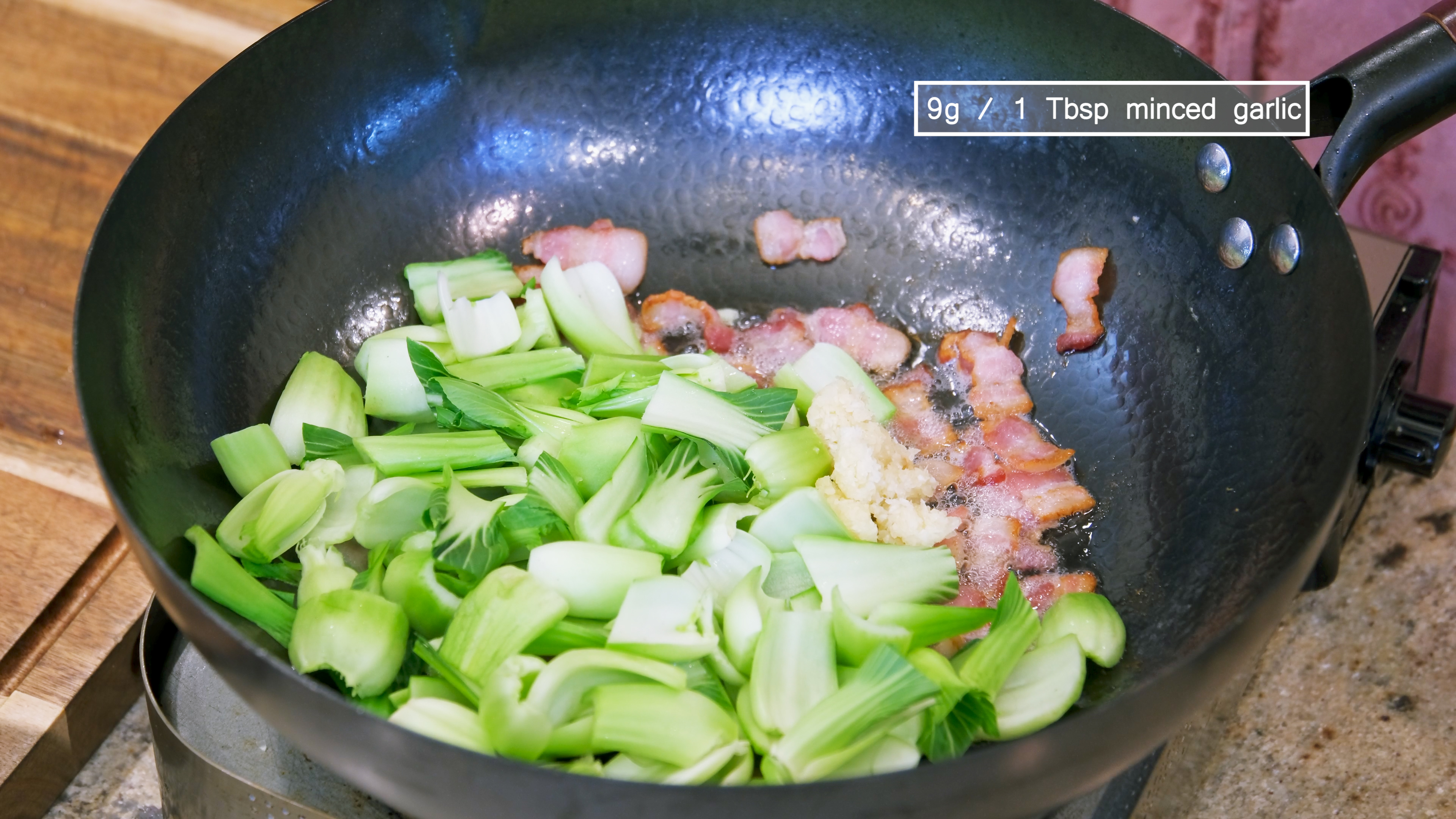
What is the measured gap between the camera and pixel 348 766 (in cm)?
65

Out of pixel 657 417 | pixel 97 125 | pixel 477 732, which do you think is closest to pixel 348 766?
pixel 477 732

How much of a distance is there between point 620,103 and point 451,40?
18 cm

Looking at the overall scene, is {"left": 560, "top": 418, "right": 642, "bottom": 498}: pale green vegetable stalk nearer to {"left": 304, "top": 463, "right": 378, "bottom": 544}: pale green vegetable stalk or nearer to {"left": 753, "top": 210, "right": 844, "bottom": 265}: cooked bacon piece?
{"left": 304, "top": 463, "right": 378, "bottom": 544}: pale green vegetable stalk

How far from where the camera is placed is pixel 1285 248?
0.97 metres

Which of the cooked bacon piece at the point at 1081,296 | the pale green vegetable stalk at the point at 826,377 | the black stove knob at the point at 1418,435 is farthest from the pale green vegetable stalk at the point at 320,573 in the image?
the black stove knob at the point at 1418,435

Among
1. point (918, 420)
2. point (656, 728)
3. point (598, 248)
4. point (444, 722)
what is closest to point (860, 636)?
point (656, 728)

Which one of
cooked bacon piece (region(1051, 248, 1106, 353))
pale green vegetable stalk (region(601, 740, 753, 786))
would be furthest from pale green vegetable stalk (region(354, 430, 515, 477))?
cooked bacon piece (region(1051, 248, 1106, 353))

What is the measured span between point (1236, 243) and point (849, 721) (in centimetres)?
60

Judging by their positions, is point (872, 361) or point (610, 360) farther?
point (872, 361)

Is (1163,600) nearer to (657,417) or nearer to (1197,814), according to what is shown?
(1197,814)

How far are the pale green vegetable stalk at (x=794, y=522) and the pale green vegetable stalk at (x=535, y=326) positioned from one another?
0.33 m

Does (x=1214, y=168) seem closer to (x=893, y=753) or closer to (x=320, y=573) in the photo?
(x=893, y=753)

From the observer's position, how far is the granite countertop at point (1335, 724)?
0.99 metres

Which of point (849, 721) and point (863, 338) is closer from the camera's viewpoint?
point (849, 721)
